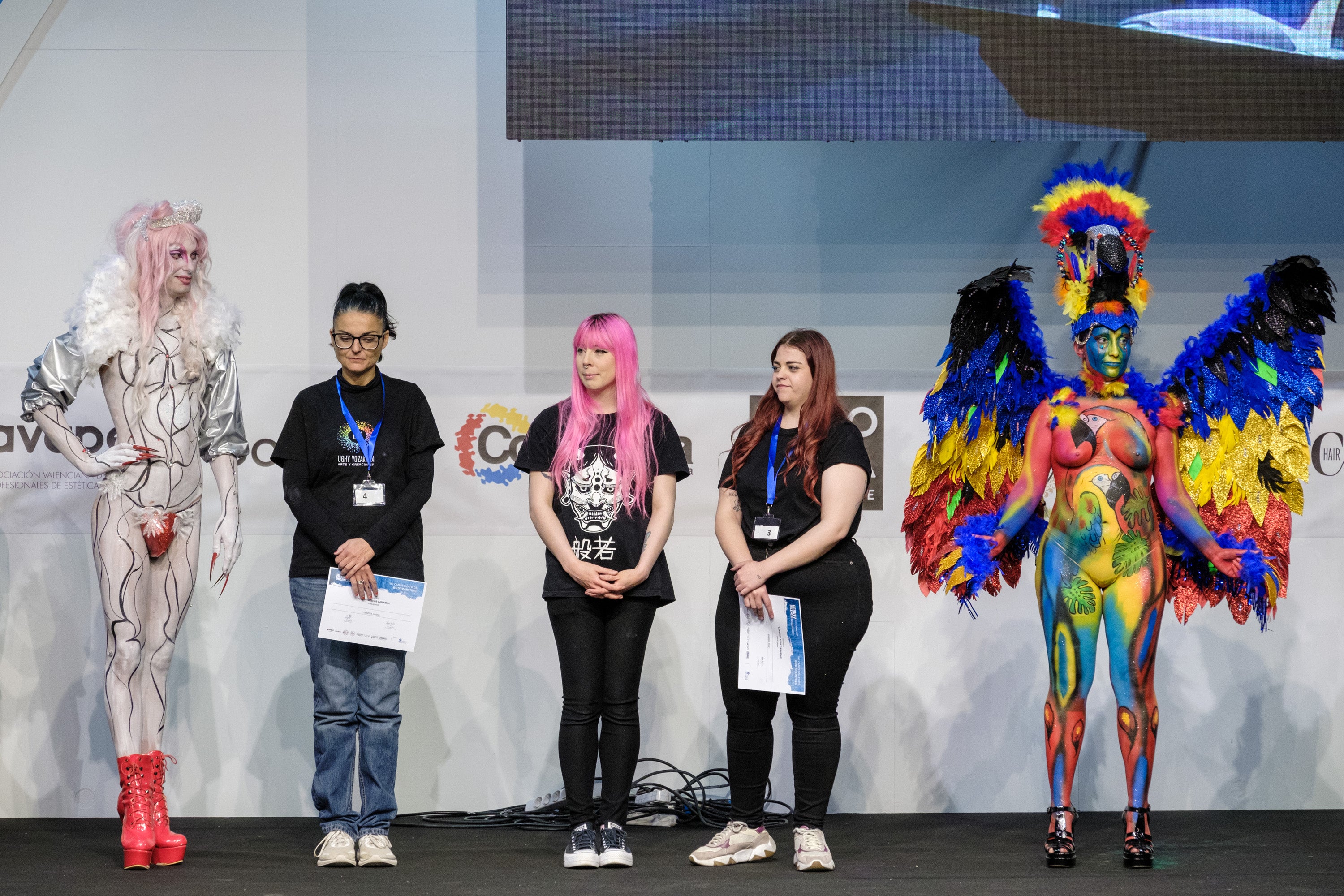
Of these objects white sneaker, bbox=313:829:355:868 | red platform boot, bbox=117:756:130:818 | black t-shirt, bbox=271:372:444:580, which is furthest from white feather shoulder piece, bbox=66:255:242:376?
white sneaker, bbox=313:829:355:868

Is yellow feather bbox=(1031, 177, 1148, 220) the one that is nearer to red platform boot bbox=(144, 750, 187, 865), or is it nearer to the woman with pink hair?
the woman with pink hair

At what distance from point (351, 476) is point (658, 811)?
1.50 metres

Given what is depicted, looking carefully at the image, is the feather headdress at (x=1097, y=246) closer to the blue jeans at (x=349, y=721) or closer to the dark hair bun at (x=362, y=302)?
the dark hair bun at (x=362, y=302)

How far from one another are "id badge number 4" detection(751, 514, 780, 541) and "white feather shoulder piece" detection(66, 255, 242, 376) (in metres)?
1.56

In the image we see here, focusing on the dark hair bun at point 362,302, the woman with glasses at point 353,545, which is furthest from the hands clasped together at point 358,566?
the dark hair bun at point 362,302

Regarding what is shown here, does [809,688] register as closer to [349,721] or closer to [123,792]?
[349,721]

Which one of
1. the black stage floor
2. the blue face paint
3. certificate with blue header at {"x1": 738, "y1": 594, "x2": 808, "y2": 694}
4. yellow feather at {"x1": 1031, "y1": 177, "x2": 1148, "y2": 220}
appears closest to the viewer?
the black stage floor

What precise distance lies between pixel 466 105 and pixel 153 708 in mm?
2291

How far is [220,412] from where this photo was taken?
3.62 metres

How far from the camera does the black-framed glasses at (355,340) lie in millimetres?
3559

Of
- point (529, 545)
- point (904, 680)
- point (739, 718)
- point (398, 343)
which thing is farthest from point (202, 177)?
point (904, 680)

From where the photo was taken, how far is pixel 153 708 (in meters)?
3.52

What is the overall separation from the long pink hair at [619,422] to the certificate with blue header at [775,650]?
441mm

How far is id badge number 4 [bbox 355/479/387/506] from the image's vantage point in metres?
3.54
